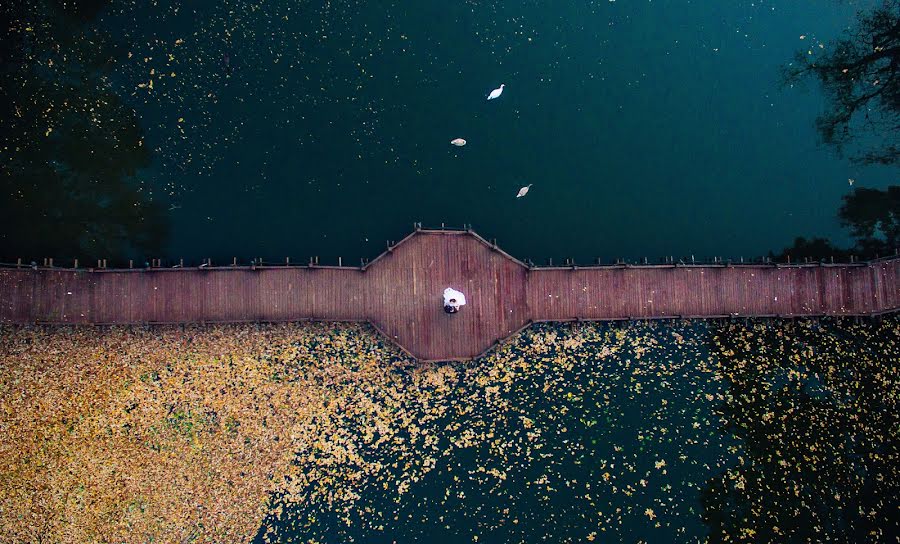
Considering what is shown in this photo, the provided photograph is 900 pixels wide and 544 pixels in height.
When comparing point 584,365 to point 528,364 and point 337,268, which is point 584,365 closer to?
point 528,364

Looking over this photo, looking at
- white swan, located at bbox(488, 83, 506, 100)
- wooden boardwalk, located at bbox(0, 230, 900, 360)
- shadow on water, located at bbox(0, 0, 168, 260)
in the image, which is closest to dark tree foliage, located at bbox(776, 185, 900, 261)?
wooden boardwalk, located at bbox(0, 230, 900, 360)

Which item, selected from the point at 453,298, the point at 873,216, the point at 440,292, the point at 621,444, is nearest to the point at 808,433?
the point at 621,444

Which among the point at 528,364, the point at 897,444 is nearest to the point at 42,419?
the point at 528,364

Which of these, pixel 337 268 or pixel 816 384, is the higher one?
pixel 337 268

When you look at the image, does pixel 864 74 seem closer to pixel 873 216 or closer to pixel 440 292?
pixel 873 216

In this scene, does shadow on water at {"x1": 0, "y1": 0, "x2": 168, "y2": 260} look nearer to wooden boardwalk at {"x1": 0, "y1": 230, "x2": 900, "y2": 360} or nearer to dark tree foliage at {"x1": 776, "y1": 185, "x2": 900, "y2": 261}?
wooden boardwalk at {"x1": 0, "y1": 230, "x2": 900, "y2": 360}

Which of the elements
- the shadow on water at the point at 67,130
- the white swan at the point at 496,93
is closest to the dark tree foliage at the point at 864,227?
the white swan at the point at 496,93

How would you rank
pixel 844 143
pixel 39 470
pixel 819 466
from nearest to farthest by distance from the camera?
1. pixel 39 470
2. pixel 819 466
3. pixel 844 143
